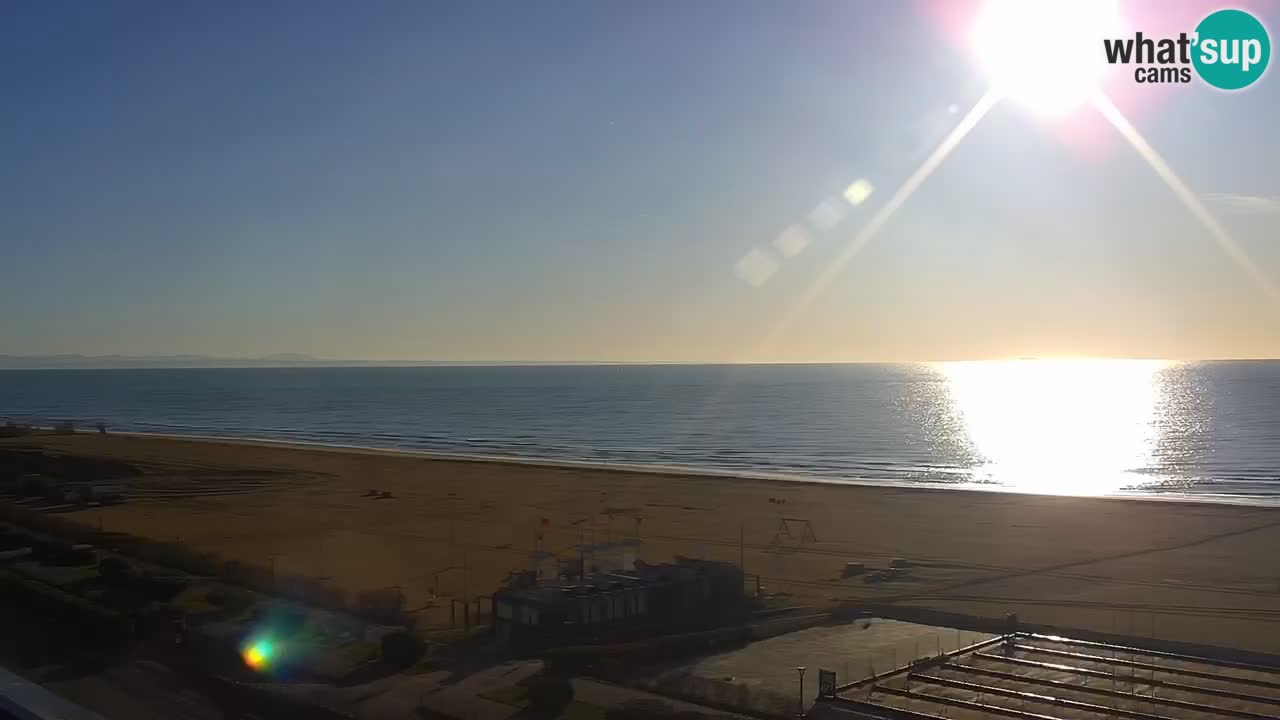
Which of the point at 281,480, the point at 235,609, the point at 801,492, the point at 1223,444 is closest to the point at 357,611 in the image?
the point at 235,609

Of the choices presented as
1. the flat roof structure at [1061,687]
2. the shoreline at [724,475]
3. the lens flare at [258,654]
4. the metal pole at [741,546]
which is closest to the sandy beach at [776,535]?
the metal pole at [741,546]

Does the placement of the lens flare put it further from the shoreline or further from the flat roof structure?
the shoreline

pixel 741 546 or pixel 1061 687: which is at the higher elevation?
pixel 1061 687

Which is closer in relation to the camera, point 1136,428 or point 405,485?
point 405,485

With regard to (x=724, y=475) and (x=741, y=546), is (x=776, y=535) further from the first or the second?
(x=724, y=475)

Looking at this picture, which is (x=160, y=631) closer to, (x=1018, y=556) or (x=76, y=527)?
(x=76, y=527)

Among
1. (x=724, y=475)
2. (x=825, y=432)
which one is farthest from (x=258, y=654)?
(x=825, y=432)

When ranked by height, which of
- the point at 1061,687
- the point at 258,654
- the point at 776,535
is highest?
the point at 1061,687

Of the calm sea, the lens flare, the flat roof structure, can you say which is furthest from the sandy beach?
the calm sea
